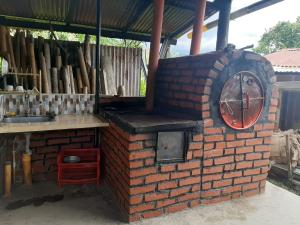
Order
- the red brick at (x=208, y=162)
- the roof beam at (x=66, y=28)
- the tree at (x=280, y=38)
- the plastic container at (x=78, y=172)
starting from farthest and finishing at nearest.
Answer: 1. the tree at (x=280, y=38)
2. the roof beam at (x=66, y=28)
3. the plastic container at (x=78, y=172)
4. the red brick at (x=208, y=162)

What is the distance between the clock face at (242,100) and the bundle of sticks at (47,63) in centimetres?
246

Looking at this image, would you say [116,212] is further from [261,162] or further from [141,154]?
[261,162]

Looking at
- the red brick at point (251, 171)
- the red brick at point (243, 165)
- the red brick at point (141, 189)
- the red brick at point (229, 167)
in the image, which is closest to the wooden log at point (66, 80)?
the red brick at point (141, 189)

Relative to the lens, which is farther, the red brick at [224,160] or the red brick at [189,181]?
the red brick at [224,160]

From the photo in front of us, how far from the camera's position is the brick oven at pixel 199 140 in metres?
2.57

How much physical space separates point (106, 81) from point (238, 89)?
3.11m

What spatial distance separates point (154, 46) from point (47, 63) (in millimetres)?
2130

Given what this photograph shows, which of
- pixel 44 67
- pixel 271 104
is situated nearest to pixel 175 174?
pixel 271 104

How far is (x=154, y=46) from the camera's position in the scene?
3373 millimetres

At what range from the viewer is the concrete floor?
8.46 ft

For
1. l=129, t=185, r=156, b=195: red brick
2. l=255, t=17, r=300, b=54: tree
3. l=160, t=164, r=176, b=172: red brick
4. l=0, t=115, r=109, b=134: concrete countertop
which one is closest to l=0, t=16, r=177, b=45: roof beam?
l=0, t=115, r=109, b=134: concrete countertop

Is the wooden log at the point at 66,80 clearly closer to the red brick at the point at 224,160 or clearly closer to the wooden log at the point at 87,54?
the wooden log at the point at 87,54

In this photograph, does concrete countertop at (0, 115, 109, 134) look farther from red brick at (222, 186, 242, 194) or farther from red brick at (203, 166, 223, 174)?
red brick at (222, 186, 242, 194)

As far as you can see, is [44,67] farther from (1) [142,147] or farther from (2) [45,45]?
(1) [142,147]
